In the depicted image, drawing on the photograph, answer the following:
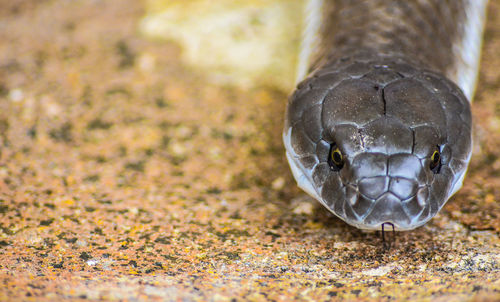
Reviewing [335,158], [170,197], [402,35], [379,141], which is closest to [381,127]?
[379,141]

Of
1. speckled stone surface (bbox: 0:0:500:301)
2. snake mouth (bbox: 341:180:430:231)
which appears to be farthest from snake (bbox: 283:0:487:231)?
speckled stone surface (bbox: 0:0:500:301)

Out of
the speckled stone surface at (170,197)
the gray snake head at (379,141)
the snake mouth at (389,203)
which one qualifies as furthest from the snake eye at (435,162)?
the speckled stone surface at (170,197)

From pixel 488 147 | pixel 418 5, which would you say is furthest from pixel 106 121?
pixel 488 147

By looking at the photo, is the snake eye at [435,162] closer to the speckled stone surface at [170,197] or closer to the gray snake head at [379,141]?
the gray snake head at [379,141]

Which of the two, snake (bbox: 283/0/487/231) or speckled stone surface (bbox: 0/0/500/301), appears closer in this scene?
speckled stone surface (bbox: 0/0/500/301)

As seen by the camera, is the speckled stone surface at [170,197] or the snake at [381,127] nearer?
the speckled stone surface at [170,197]

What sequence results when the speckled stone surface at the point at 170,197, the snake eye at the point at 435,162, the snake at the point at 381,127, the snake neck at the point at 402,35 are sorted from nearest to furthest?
the speckled stone surface at the point at 170,197
the snake at the point at 381,127
the snake eye at the point at 435,162
the snake neck at the point at 402,35

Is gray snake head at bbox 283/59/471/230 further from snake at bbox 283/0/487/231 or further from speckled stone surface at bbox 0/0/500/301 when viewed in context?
speckled stone surface at bbox 0/0/500/301
